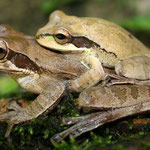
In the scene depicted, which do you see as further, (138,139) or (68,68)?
(68,68)

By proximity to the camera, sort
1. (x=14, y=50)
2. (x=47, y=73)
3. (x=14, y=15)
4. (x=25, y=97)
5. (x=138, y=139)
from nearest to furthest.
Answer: (x=138, y=139), (x=14, y=50), (x=47, y=73), (x=25, y=97), (x=14, y=15)

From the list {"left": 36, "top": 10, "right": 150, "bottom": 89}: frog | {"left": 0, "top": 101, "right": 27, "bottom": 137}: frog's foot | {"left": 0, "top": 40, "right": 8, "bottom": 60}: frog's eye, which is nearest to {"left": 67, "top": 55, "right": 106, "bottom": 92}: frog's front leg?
{"left": 36, "top": 10, "right": 150, "bottom": 89}: frog

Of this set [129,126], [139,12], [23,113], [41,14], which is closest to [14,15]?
[41,14]

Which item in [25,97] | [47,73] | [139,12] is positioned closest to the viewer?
[47,73]

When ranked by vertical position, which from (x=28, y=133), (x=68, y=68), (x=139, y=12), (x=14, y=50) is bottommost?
(x=28, y=133)

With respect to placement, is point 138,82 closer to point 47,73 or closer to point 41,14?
point 47,73

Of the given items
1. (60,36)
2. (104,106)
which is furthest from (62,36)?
(104,106)
